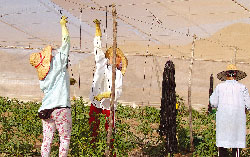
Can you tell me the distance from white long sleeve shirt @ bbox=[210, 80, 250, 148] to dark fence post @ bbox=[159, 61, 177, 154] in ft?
2.66

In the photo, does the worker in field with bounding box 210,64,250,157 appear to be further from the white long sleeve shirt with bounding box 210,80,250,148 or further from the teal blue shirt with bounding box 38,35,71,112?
the teal blue shirt with bounding box 38,35,71,112

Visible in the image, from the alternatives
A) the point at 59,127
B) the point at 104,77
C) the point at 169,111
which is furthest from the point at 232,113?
A: the point at 59,127

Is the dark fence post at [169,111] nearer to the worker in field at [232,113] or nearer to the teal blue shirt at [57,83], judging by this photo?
the worker in field at [232,113]

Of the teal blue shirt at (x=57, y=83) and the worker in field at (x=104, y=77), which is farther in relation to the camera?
the worker in field at (x=104, y=77)

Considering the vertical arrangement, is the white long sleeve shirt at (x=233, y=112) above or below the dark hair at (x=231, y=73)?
below

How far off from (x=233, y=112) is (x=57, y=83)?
2.19m

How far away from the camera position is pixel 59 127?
4379 mm

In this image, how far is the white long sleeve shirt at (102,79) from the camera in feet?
15.6

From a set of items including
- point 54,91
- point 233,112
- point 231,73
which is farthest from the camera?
point 231,73

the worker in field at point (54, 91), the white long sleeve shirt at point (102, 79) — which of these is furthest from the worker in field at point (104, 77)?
the worker in field at point (54, 91)

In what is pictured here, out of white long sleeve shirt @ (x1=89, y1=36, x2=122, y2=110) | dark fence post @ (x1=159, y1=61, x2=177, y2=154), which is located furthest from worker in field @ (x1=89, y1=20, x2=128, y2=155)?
dark fence post @ (x1=159, y1=61, x2=177, y2=154)

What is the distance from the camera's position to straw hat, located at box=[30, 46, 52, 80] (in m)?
4.36

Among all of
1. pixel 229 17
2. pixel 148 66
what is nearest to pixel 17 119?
pixel 229 17

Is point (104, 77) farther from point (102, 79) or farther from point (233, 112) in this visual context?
point (233, 112)
